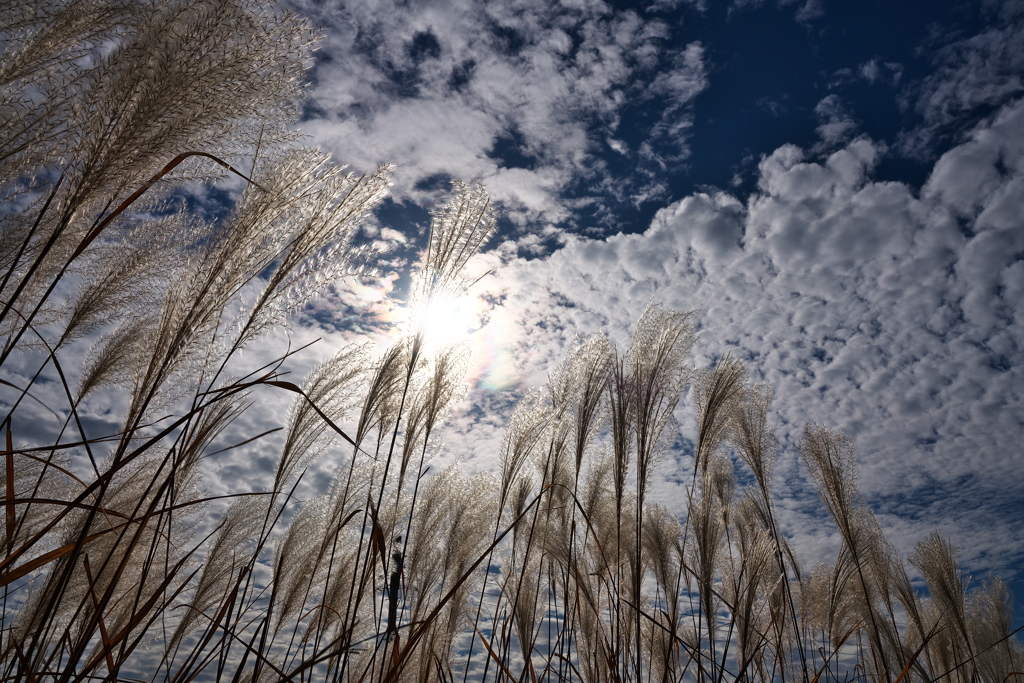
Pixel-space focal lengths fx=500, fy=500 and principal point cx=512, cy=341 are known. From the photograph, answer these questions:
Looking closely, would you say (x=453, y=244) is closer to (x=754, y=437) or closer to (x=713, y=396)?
(x=713, y=396)

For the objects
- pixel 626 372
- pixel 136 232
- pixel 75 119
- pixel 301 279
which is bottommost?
pixel 301 279

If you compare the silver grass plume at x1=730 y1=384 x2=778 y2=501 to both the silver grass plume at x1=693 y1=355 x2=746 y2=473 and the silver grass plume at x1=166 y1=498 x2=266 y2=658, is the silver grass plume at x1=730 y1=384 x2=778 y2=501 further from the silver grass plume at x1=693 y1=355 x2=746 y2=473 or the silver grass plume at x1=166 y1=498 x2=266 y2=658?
the silver grass plume at x1=166 y1=498 x2=266 y2=658

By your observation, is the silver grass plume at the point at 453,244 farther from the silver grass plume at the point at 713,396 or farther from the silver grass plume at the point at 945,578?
the silver grass plume at the point at 945,578

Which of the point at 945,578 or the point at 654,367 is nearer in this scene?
the point at 654,367

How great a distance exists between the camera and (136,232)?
295cm

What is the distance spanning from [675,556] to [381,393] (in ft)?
14.2

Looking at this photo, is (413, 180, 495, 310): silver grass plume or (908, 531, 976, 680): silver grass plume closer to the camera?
(413, 180, 495, 310): silver grass plume

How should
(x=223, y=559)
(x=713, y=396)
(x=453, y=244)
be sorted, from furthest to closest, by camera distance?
1. (x=223, y=559)
2. (x=713, y=396)
3. (x=453, y=244)

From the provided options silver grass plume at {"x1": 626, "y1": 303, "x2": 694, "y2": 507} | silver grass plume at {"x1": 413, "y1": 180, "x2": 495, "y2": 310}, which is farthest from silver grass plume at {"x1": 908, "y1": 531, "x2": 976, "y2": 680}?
silver grass plume at {"x1": 413, "y1": 180, "x2": 495, "y2": 310}

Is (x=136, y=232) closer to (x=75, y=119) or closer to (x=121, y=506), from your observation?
(x=121, y=506)

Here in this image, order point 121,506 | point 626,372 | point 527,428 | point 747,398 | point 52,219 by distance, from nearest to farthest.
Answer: point 52,219
point 626,372
point 527,428
point 121,506
point 747,398

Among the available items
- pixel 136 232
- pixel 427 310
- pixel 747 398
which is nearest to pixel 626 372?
pixel 427 310

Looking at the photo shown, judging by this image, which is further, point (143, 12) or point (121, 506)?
point (121, 506)

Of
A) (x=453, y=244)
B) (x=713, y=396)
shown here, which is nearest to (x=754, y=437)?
(x=713, y=396)
